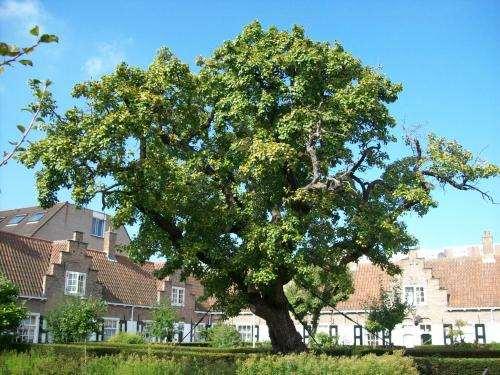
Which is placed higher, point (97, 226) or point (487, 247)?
point (97, 226)

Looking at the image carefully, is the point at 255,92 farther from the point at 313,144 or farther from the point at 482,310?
the point at 482,310

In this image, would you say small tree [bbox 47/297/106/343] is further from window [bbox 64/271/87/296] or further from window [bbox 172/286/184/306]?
window [bbox 172/286/184/306]

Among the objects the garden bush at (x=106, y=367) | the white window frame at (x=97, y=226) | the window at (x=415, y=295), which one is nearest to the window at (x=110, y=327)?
the white window frame at (x=97, y=226)

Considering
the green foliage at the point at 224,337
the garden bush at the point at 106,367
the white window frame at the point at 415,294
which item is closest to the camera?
the garden bush at the point at 106,367

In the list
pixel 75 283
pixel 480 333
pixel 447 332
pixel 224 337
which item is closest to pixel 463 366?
pixel 224 337

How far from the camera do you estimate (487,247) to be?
4916cm

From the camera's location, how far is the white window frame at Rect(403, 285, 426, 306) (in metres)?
47.6

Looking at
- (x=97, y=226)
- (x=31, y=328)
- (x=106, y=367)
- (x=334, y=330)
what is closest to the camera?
(x=106, y=367)

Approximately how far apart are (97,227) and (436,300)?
1253 inches

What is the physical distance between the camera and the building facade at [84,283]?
115 feet

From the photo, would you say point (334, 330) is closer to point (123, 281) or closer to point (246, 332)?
point (246, 332)

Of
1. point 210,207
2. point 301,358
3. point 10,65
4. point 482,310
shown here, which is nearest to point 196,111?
point 210,207

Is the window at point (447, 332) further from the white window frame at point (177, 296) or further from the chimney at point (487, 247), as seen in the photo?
the white window frame at point (177, 296)

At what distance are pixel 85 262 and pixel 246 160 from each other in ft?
75.7
